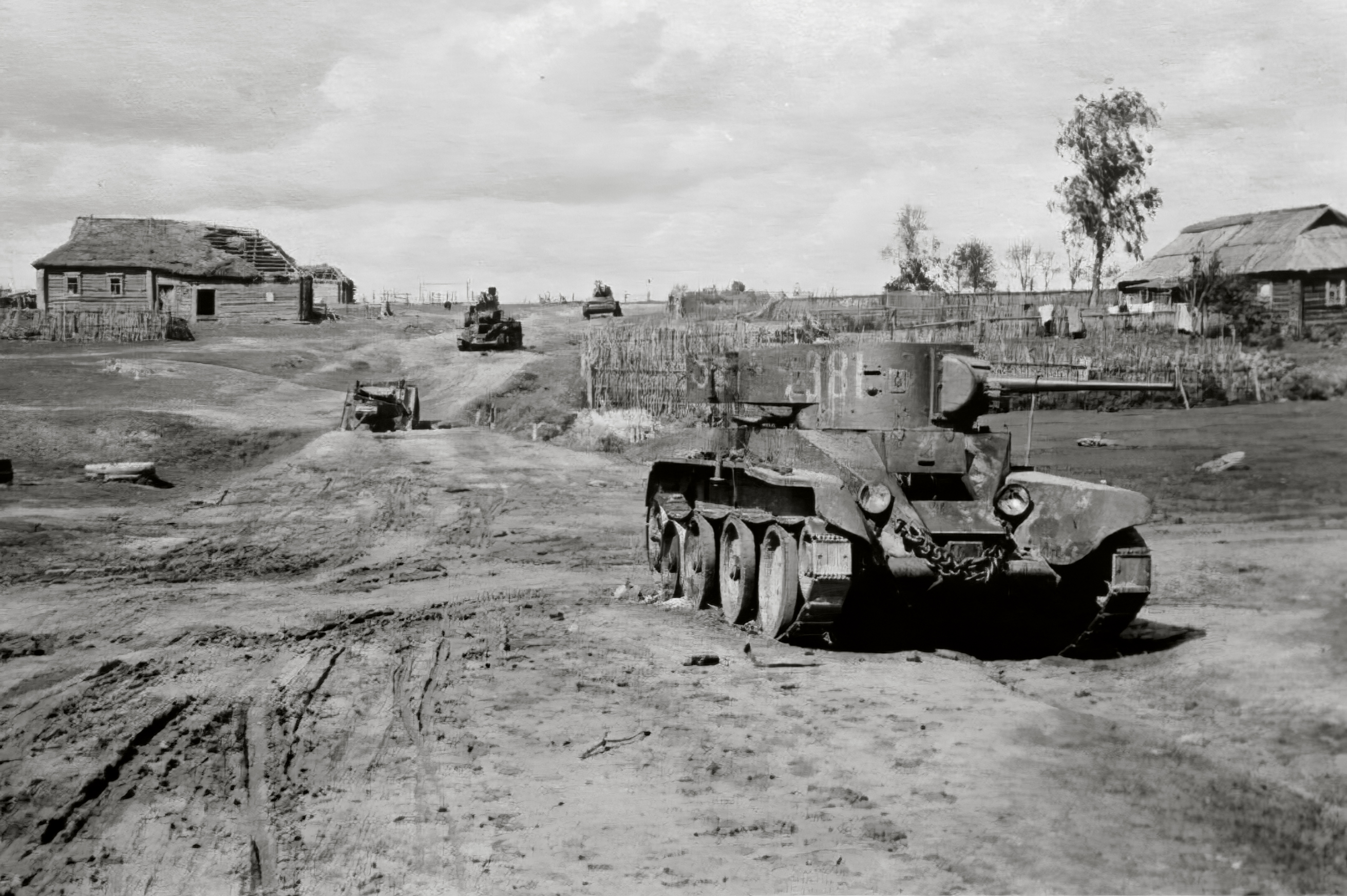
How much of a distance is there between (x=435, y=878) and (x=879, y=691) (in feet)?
14.1

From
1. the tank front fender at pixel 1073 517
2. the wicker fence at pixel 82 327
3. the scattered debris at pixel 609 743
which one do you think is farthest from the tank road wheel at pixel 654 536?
the wicker fence at pixel 82 327

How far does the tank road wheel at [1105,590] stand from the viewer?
10.1 metres

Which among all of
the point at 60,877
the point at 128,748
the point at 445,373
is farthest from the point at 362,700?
the point at 445,373

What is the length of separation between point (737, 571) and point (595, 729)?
419 cm

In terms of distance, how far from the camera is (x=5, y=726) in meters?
8.35

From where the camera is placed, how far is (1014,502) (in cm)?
1078

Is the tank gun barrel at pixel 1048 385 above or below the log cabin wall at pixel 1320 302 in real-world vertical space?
below

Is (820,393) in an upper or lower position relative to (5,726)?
upper

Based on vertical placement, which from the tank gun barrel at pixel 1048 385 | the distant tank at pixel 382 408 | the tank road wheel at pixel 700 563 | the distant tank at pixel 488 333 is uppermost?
the distant tank at pixel 488 333

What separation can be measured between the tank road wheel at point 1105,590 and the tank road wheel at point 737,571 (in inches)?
110

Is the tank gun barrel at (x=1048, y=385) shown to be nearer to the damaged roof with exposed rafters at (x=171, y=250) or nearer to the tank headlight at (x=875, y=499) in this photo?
the tank headlight at (x=875, y=499)

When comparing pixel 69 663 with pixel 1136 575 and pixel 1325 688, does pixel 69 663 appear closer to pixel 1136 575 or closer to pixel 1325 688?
pixel 1136 575

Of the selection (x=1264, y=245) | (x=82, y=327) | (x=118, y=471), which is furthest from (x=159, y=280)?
(x=1264, y=245)

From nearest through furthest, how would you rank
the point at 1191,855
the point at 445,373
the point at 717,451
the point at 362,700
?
the point at 1191,855 → the point at 362,700 → the point at 717,451 → the point at 445,373
